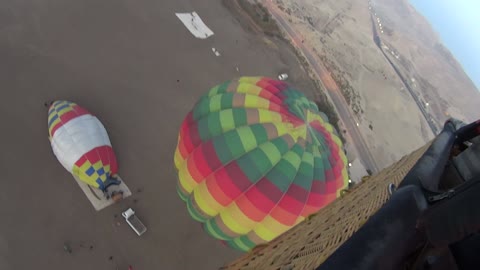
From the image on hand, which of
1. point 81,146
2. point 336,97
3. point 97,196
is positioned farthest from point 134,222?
point 336,97

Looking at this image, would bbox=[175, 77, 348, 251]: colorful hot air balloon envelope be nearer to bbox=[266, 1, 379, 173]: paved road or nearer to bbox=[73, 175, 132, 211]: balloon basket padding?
bbox=[73, 175, 132, 211]: balloon basket padding

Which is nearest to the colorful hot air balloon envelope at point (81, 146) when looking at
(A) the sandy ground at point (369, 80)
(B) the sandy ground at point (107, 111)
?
(B) the sandy ground at point (107, 111)

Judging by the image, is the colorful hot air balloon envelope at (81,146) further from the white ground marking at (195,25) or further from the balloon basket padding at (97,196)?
the white ground marking at (195,25)

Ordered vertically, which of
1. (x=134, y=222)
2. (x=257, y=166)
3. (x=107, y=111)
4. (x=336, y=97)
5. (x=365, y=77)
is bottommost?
(x=257, y=166)

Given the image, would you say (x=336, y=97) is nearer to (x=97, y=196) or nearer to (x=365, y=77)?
(x=365, y=77)

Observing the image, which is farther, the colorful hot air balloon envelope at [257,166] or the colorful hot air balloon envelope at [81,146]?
the colorful hot air balloon envelope at [81,146]

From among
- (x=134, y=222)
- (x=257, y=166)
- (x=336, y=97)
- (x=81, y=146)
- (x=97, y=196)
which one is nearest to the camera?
(x=257, y=166)
